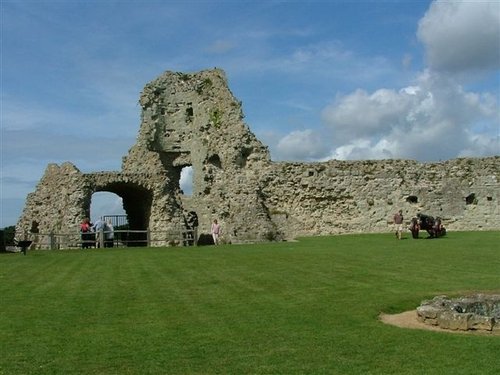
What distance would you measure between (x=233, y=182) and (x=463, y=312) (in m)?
21.1

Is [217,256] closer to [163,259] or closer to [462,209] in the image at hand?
[163,259]

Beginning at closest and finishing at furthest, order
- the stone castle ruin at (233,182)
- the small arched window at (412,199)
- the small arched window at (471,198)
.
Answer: the stone castle ruin at (233,182)
the small arched window at (412,199)
the small arched window at (471,198)

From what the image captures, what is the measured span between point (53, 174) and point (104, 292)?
20357mm

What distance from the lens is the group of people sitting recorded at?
86.6ft

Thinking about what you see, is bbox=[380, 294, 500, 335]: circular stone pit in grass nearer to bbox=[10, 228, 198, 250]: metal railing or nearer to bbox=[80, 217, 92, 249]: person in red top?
bbox=[10, 228, 198, 250]: metal railing

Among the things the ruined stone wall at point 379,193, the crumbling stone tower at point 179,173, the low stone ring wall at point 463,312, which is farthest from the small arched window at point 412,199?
the low stone ring wall at point 463,312

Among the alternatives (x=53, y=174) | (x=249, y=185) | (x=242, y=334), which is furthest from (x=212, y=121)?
(x=242, y=334)

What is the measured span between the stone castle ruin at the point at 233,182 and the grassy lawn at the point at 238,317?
13016mm

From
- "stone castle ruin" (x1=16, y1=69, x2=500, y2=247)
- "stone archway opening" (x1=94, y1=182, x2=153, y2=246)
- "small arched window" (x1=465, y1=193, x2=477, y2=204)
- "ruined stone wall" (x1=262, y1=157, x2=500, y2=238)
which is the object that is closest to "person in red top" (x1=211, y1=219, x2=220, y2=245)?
"stone castle ruin" (x1=16, y1=69, x2=500, y2=247)

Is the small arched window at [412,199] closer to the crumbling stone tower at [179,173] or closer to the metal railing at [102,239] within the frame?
the crumbling stone tower at [179,173]

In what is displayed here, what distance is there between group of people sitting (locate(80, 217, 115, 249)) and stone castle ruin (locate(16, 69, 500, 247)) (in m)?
1.75

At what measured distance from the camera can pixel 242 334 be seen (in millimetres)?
8586

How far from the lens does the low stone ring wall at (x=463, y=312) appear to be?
8.89 metres

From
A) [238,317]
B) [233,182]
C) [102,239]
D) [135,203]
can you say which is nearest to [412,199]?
[233,182]
